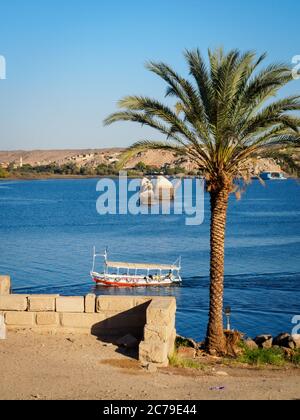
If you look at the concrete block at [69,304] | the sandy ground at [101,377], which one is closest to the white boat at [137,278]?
the concrete block at [69,304]

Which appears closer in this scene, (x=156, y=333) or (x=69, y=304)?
(x=156, y=333)

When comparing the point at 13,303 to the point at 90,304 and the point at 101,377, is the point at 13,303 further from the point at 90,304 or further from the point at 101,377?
the point at 101,377

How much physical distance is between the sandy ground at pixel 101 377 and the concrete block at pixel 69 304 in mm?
526

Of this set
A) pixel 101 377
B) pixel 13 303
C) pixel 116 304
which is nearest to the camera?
pixel 101 377

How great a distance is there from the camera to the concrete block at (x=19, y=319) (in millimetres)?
13523

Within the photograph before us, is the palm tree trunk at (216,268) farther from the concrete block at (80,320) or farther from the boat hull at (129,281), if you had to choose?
the boat hull at (129,281)

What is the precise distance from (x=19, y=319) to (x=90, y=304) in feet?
4.85

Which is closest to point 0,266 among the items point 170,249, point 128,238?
point 170,249

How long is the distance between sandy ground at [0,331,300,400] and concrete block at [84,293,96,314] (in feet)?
1.74

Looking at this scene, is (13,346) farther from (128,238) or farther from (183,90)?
(128,238)

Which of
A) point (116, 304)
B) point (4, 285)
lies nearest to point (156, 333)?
point (116, 304)

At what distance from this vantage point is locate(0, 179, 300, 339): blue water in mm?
34375

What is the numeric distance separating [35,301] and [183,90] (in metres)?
5.86

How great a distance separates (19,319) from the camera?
44.4 ft
